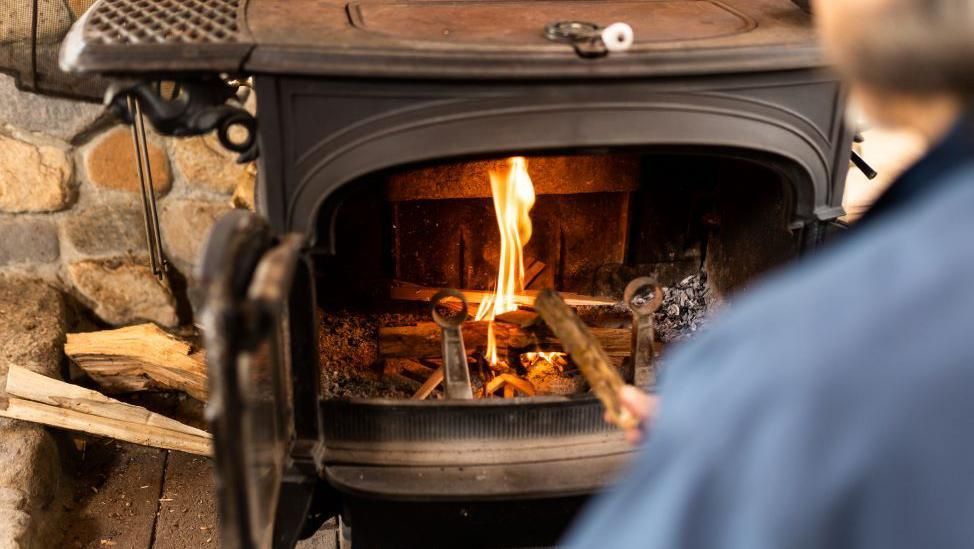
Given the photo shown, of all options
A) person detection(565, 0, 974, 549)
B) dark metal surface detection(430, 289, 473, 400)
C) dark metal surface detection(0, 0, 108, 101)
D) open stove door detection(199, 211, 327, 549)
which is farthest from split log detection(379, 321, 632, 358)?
person detection(565, 0, 974, 549)

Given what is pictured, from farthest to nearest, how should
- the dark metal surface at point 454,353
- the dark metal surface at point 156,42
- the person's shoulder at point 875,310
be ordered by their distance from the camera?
the dark metal surface at point 454,353
the dark metal surface at point 156,42
the person's shoulder at point 875,310

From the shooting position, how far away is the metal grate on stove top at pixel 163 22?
122cm

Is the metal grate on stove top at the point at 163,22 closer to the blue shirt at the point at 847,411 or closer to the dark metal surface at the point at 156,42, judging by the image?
the dark metal surface at the point at 156,42

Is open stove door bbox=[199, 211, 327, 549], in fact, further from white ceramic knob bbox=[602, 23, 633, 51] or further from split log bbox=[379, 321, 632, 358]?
white ceramic knob bbox=[602, 23, 633, 51]

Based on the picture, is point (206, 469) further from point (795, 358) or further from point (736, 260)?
point (795, 358)

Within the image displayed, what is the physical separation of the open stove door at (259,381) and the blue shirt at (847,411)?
498mm

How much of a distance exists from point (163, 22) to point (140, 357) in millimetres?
764

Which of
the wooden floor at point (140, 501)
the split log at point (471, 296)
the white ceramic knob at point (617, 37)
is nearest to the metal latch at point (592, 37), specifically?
the white ceramic knob at point (617, 37)

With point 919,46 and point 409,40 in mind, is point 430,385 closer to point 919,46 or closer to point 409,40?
point 409,40

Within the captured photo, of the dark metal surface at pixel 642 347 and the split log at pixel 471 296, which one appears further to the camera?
the split log at pixel 471 296

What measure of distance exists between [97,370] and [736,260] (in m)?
1.16

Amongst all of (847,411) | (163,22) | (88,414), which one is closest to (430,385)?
(88,414)

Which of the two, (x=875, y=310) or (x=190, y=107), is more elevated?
(x=875, y=310)

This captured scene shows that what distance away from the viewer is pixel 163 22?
1.28 m
